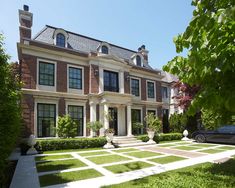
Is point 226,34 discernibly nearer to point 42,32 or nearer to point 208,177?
point 208,177

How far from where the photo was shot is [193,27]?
2189mm

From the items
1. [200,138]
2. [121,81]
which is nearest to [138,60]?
[121,81]

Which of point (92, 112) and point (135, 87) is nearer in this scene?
point (92, 112)

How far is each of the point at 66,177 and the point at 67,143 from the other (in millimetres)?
7290

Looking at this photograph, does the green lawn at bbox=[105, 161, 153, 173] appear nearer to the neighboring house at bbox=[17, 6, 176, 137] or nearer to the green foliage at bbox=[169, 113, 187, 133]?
the neighboring house at bbox=[17, 6, 176, 137]

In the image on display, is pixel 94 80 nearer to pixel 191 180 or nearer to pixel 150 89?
pixel 150 89

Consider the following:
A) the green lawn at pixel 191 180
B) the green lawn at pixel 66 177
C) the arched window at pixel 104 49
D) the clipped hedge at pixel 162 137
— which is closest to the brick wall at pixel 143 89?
the clipped hedge at pixel 162 137

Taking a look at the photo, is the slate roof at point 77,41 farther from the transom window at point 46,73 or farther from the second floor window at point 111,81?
the second floor window at point 111,81

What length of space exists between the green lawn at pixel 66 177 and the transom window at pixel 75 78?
10.5m

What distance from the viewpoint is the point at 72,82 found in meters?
16.9

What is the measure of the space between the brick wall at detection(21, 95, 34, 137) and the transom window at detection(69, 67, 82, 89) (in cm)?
351

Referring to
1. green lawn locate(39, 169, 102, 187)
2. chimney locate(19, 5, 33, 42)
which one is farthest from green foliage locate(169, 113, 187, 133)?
chimney locate(19, 5, 33, 42)

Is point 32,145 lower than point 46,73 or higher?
lower

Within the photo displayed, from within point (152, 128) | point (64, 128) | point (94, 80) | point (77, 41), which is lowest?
point (152, 128)
